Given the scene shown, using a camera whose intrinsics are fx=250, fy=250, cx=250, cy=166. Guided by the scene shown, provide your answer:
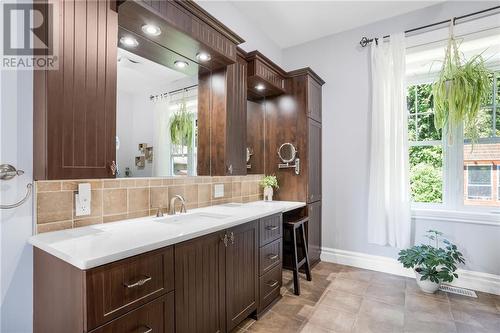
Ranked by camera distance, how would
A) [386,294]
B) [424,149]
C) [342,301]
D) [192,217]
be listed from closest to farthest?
[192,217], [342,301], [386,294], [424,149]

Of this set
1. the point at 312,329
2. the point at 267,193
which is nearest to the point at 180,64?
the point at 267,193

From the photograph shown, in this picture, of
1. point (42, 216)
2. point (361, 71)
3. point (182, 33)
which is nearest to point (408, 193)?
point (361, 71)

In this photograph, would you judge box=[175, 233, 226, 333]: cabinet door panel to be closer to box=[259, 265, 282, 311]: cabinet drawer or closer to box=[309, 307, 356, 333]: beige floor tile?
box=[259, 265, 282, 311]: cabinet drawer

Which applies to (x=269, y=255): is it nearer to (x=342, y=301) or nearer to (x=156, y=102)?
(x=342, y=301)

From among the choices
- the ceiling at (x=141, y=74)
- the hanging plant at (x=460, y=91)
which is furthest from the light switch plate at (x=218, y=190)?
→ the hanging plant at (x=460, y=91)

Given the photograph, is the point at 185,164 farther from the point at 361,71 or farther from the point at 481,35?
the point at 481,35

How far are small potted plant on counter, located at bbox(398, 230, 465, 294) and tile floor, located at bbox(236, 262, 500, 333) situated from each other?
0.13 m

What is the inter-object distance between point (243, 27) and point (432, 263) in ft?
10.6

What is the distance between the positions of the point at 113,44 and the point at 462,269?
370 centimetres

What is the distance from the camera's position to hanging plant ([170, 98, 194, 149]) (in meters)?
2.10

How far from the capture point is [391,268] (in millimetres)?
2973

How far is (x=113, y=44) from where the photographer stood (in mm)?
1398

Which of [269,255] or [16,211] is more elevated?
[16,211]

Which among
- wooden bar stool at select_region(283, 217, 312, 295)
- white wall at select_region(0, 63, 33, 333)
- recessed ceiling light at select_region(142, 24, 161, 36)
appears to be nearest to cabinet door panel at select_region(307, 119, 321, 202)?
wooden bar stool at select_region(283, 217, 312, 295)
